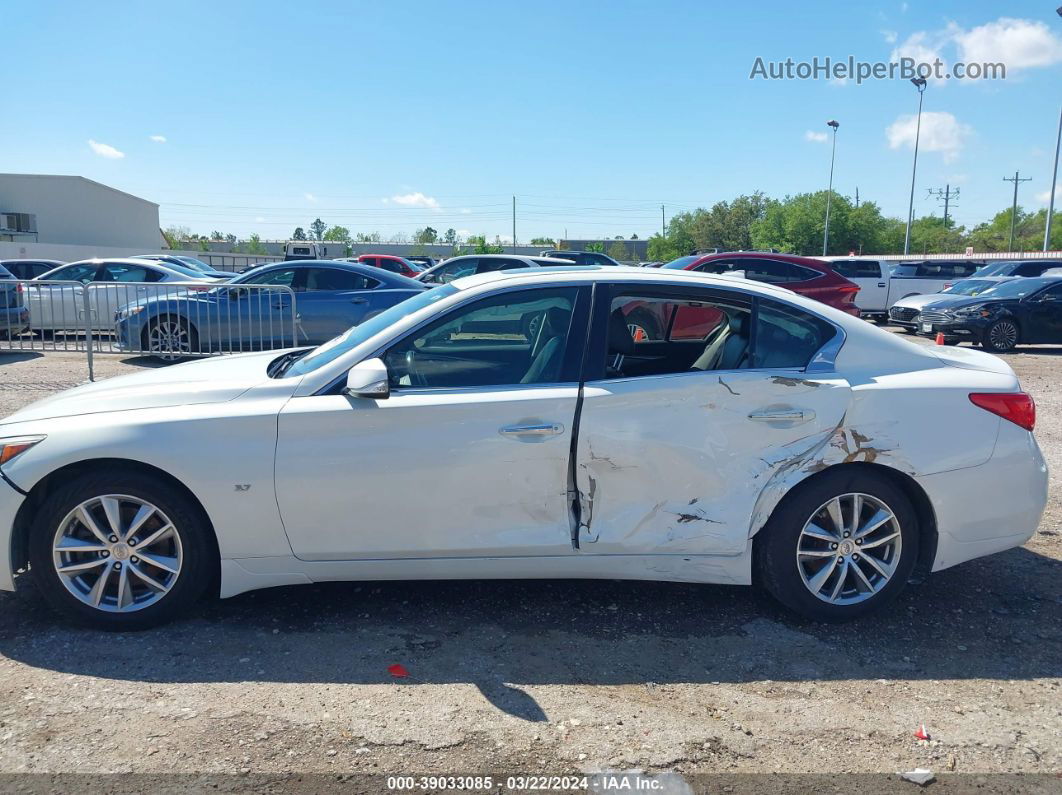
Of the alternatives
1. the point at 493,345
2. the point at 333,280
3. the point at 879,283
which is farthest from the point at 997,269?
the point at 493,345

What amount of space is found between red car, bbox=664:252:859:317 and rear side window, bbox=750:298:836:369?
1032cm

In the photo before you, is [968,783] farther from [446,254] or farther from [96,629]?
[446,254]

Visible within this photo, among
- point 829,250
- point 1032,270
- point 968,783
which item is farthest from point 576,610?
point 829,250

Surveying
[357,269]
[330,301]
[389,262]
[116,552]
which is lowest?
[116,552]

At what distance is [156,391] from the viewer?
4020 mm

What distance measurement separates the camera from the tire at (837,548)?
393cm

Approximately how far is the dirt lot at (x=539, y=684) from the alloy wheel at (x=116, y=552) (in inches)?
8.1

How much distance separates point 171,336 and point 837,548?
9992 millimetres

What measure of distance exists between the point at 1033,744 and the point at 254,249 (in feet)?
302

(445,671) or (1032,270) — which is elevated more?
(1032,270)

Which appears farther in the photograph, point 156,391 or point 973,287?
point 973,287

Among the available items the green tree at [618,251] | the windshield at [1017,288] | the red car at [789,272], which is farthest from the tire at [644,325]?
the green tree at [618,251]

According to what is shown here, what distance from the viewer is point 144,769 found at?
9.49ft

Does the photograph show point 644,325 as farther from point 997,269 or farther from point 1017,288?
point 997,269
